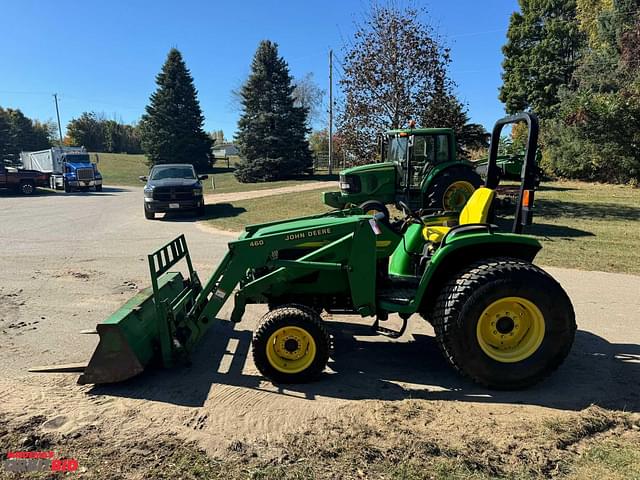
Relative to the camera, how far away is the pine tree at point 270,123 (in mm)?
31562

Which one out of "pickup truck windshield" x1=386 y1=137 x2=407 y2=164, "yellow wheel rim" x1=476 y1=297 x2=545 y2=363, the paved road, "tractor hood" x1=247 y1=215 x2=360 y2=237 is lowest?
the paved road

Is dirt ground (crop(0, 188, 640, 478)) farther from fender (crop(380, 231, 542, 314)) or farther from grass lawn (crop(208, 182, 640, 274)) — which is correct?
grass lawn (crop(208, 182, 640, 274))

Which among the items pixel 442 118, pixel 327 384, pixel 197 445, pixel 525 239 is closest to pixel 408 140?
pixel 442 118

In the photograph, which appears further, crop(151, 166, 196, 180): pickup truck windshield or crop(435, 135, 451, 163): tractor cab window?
crop(151, 166, 196, 180): pickup truck windshield

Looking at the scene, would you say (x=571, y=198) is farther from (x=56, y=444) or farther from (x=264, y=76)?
(x=264, y=76)

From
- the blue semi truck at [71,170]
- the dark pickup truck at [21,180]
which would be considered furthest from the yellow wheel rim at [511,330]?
the blue semi truck at [71,170]

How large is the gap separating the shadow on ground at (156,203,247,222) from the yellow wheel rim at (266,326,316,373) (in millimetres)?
11403

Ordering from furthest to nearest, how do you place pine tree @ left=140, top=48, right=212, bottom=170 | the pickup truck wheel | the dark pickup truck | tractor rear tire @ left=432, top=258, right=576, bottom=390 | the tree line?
pine tree @ left=140, top=48, right=212, bottom=170 → the pickup truck wheel → the dark pickup truck → the tree line → tractor rear tire @ left=432, top=258, right=576, bottom=390

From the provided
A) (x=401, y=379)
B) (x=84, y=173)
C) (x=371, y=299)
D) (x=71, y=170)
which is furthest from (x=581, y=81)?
(x=71, y=170)

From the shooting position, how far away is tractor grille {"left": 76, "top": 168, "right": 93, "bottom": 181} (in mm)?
27359

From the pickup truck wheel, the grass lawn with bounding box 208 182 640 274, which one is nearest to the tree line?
the grass lawn with bounding box 208 182 640 274

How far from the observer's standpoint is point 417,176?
437 inches

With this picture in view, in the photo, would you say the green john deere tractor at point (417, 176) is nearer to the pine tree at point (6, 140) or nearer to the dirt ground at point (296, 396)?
the dirt ground at point (296, 396)

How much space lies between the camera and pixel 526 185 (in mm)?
3686
